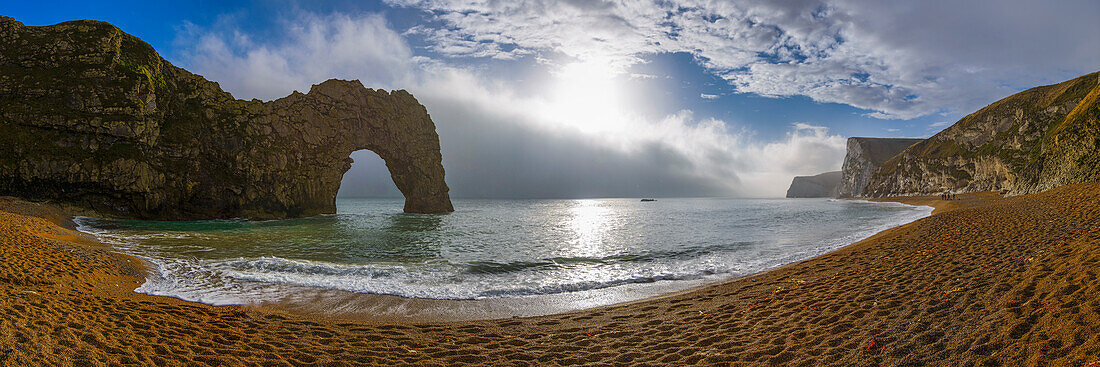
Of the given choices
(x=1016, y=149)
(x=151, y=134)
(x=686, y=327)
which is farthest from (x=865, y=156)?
(x=151, y=134)

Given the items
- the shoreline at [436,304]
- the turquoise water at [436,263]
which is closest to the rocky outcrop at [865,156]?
the turquoise water at [436,263]

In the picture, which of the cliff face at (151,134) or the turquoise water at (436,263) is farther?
the cliff face at (151,134)

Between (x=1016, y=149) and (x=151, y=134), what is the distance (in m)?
124

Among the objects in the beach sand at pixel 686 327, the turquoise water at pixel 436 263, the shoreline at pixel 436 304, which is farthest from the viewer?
the turquoise water at pixel 436 263

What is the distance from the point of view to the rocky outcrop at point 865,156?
14675 cm

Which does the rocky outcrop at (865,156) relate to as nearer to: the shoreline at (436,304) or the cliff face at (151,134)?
the cliff face at (151,134)

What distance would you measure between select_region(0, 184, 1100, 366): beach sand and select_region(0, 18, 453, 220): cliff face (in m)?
37.4

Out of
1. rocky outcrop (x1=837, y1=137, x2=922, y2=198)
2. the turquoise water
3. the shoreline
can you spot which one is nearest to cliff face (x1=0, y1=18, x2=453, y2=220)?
the turquoise water

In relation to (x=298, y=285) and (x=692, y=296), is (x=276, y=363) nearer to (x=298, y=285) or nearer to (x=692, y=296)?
(x=298, y=285)

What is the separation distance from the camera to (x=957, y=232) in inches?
675

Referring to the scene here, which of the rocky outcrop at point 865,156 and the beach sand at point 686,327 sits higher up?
the rocky outcrop at point 865,156

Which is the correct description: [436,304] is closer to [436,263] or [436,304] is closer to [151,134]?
[436,263]

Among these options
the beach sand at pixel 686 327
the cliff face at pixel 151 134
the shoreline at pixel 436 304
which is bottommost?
the shoreline at pixel 436 304

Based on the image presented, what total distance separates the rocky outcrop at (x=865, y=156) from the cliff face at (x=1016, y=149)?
34.0m
